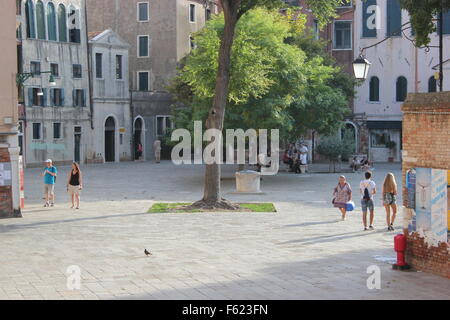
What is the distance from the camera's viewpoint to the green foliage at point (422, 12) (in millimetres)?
18062

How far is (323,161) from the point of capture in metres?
55.2

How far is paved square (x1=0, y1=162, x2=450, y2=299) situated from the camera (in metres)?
13.4

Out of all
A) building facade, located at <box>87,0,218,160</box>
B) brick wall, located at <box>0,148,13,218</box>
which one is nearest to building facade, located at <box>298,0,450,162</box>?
building facade, located at <box>87,0,218,160</box>

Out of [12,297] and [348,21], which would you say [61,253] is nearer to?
[12,297]

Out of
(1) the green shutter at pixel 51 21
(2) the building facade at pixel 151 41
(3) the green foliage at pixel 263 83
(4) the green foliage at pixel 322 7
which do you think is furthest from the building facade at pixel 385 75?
(4) the green foliage at pixel 322 7

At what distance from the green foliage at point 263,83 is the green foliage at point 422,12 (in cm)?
1132

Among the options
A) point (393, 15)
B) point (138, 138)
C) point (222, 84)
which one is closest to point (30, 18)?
point (138, 138)

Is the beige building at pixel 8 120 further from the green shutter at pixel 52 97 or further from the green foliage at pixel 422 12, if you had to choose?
the green shutter at pixel 52 97

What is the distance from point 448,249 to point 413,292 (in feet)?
4.84

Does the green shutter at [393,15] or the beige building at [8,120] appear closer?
the beige building at [8,120]

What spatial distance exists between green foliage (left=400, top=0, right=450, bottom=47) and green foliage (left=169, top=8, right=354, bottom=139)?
11321 mm

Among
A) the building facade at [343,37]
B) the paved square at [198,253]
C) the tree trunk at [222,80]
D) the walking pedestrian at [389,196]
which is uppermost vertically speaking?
the building facade at [343,37]

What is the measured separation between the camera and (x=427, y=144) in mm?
15008
